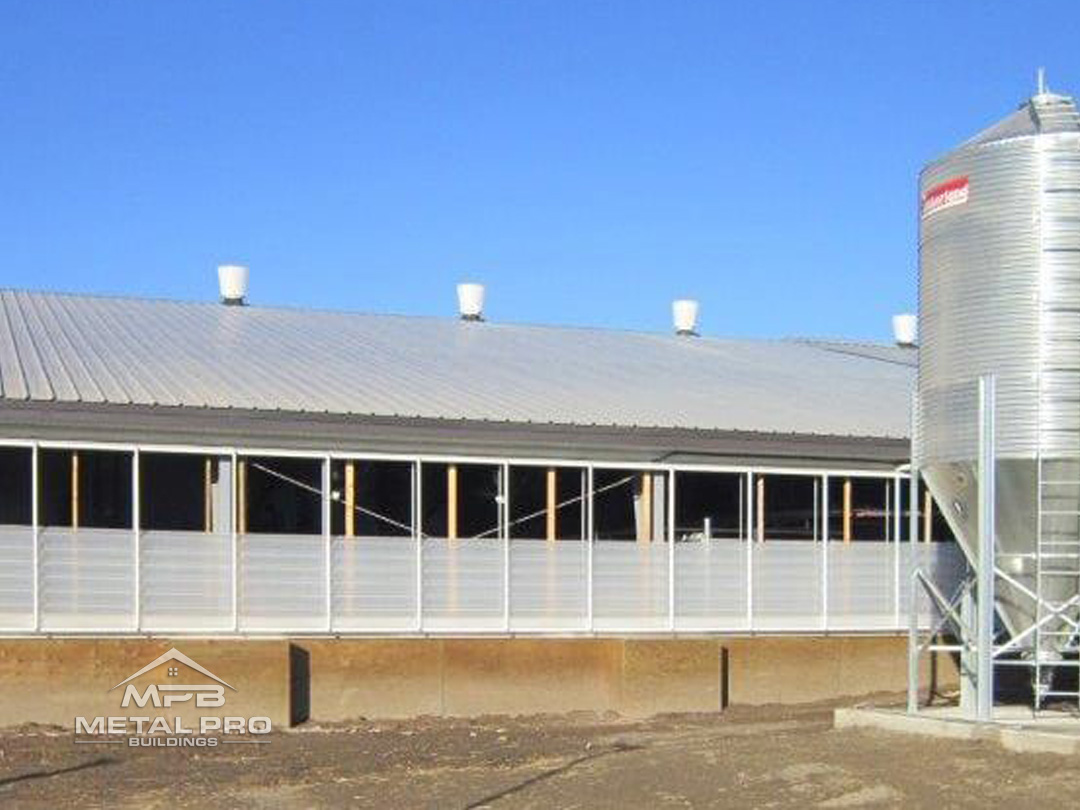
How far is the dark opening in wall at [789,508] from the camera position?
27.8 meters

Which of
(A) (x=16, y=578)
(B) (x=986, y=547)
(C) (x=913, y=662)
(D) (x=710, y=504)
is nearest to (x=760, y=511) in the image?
(D) (x=710, y=504)

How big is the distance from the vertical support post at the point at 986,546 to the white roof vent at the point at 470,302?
17.0 meters

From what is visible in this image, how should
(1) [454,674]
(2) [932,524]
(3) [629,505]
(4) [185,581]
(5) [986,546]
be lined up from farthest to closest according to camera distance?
(3) [629,505] → (2) [932,524] → (1) [454,674] → (4) [185,581] → (5) [986,546]

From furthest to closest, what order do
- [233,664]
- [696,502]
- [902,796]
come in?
[696,502] → [233,664] → [902,796]

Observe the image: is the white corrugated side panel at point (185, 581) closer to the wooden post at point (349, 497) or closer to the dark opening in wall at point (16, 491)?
the wooden post at point (349, 497)

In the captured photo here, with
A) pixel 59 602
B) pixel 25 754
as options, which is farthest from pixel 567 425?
pixel 25 754

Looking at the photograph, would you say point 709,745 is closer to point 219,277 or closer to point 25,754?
point 25,754

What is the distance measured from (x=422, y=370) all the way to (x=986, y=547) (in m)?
10.8

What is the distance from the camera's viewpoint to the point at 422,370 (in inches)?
998

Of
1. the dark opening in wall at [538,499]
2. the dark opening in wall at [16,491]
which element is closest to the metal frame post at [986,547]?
the dark opening in wall at [538,499]

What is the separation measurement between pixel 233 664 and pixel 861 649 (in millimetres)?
8628

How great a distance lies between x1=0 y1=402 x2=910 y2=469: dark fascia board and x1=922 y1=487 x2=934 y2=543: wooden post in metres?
0.79

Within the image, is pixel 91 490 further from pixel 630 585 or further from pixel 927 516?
pixel 927 516

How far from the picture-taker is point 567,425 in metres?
22.1
